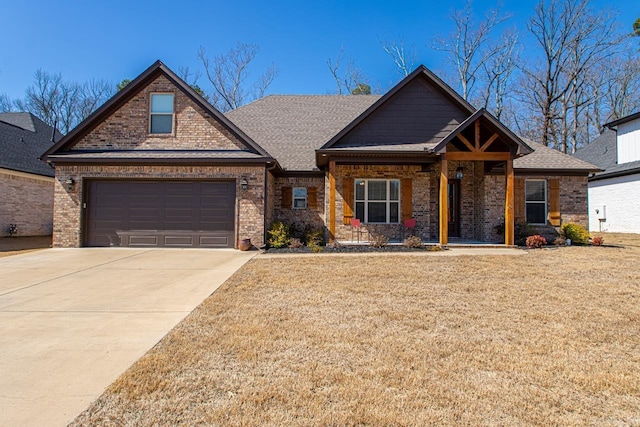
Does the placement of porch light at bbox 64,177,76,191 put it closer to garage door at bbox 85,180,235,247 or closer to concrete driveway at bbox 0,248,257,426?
garage door at bbox 85,180,235,247

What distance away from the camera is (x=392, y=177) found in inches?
525

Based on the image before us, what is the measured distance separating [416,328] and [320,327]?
1.19 m

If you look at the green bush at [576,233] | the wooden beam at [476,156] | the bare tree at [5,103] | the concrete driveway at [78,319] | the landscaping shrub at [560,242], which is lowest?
the concrete driveway at [78,319]

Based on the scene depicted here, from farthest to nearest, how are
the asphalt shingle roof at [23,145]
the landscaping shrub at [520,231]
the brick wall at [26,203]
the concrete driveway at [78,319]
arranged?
the asphalt shingle roof at [23,145] < the brick wall at [26,203] < the landscaping shrub at [520,231] < the concrete driveway at [78,319]

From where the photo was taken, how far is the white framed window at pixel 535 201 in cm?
1354

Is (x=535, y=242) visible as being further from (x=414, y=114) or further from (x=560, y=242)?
(x=414, y=114)

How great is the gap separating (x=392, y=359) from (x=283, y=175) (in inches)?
427

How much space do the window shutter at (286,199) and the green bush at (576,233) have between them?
10492mm

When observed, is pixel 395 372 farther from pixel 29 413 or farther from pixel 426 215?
pixel 426 215

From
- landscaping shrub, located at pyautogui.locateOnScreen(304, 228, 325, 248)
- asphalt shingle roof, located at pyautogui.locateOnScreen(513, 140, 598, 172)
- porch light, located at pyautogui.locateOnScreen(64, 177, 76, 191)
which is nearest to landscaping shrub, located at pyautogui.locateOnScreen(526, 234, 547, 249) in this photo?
asphalt shingle roof, located at pyautogui.locateOnScreen(513, 140, 598, 172)

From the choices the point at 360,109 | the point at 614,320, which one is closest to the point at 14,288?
the point at 614,320

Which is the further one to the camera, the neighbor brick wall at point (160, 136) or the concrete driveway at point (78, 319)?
the neighbor brick wall at point (160, 136)

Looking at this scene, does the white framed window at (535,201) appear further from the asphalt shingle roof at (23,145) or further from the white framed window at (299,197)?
the asphalt shingle roof at (23,145)

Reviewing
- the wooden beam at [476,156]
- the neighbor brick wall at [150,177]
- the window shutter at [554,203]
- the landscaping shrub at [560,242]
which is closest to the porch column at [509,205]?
the wooden beam at [476,156]
